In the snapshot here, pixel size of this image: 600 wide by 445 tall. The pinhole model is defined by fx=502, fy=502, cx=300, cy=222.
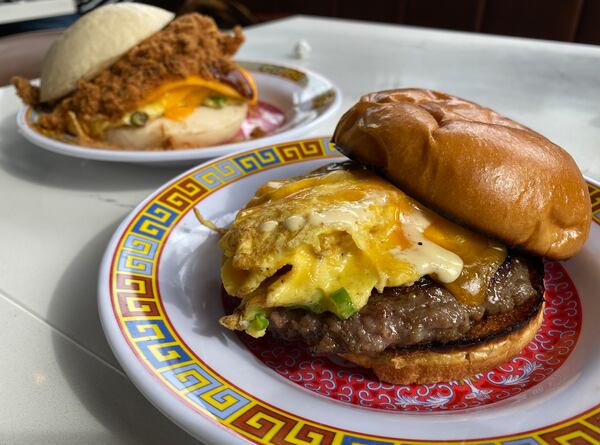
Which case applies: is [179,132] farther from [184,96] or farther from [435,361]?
[435,361]

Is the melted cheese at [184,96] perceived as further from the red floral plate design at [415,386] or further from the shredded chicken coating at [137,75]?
the red floral plate design at [415,386]

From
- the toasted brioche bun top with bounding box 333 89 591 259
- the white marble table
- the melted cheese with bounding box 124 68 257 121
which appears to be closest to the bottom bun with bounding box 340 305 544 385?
the toasted brioche bun top with bounding box 333 89 591 259

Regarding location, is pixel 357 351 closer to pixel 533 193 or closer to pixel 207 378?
pixel 207 378

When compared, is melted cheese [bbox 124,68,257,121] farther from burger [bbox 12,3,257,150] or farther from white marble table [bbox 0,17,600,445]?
white marble table [bbox 0,17,600,445]

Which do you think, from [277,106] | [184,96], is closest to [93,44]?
[184,96]

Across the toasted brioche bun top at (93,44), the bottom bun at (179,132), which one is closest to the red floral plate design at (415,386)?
the bottom bun at (179,132)

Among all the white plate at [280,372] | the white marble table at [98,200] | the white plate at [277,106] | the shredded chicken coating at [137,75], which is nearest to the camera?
the white plate at [280,372]
